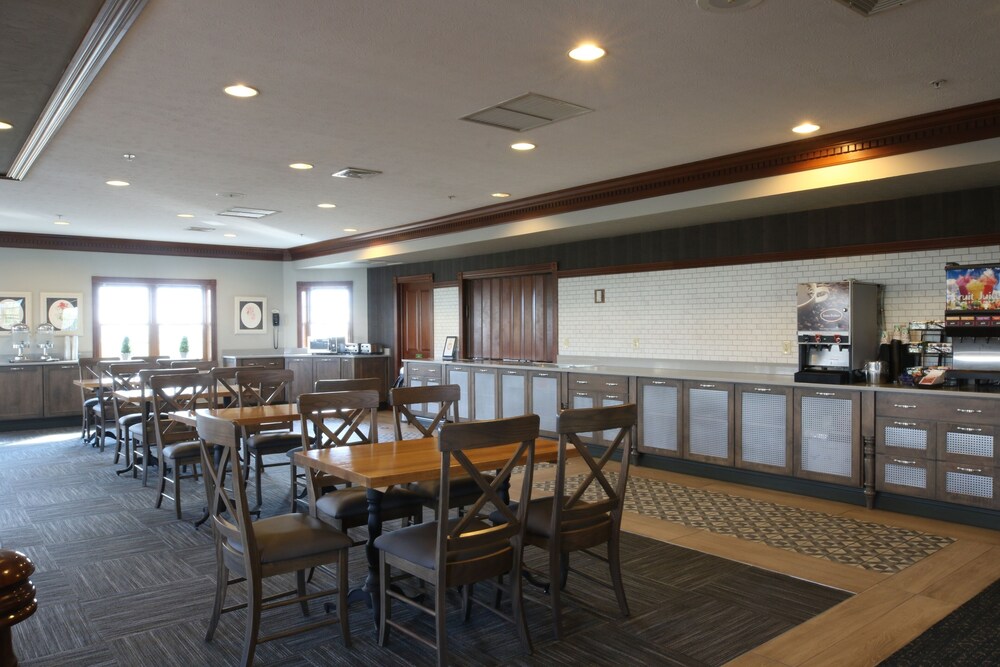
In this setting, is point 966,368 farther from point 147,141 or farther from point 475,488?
point 147,141

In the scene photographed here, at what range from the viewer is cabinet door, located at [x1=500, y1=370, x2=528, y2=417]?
27.0ft

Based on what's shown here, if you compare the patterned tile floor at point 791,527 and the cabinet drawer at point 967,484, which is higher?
the cabinet drawer at point 967,484

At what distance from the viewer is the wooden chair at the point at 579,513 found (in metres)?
3.16

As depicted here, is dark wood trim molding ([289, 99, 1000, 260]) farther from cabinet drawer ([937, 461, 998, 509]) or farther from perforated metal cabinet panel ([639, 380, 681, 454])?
cabinet drawer ([937, 461, 998, 509])

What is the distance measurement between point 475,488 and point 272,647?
1.31 m

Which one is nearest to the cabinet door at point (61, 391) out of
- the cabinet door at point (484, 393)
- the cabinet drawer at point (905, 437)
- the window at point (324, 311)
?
the window at point (324, 311)

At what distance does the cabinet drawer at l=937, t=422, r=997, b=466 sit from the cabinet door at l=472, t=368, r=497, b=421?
4759 mm

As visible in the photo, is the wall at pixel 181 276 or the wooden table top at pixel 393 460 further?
the wall at pixel 181 276

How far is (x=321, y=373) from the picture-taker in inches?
464

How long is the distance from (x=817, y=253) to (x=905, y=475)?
6.73 feet

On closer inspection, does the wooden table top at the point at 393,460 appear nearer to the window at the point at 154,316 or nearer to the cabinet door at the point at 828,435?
the cabinet door at the point at 828,435

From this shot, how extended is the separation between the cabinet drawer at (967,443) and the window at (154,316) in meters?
10.6

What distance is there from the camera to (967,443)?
486 centimetres

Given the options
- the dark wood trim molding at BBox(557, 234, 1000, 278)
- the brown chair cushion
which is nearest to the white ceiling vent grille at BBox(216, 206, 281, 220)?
the dark wood trim molding at BBox(557, 234, 1000, 278)
